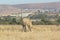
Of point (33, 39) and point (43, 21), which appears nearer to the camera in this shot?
point (33, 39)

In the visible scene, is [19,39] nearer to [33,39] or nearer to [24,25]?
[33,39]

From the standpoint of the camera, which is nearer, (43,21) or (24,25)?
(24,25)

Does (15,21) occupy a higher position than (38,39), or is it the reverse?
(38,39)

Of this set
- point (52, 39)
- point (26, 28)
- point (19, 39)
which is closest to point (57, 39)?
point (52, 39)

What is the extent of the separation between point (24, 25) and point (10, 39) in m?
10.1

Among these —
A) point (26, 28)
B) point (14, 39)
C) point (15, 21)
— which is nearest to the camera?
point (14, 39)

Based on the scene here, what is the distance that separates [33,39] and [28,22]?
10082mm

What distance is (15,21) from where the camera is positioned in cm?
3738

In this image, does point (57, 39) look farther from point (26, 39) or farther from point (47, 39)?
point (26, 39)

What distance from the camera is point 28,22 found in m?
20.8

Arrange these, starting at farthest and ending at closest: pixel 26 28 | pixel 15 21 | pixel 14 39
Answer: pixel 15 21
pixel 26 28
pixel 14 39

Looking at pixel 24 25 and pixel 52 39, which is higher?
pixel 52 39

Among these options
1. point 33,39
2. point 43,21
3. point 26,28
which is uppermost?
point 33,39

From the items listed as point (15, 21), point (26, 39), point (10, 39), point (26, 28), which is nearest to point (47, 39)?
point (26, 39)
